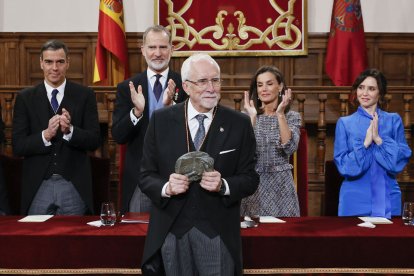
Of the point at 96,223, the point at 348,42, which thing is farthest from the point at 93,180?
the point at 348,42

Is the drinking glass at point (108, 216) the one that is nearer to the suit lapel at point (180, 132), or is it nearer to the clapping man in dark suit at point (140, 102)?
the clapping man in dark suit at point (140, 102)

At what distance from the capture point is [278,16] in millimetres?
7223

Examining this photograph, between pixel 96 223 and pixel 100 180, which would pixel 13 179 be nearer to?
pixel 100 180

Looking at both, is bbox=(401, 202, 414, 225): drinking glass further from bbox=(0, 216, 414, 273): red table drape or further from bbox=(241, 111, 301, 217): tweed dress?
bbox=(241, 111, 301, 217): tweed dress

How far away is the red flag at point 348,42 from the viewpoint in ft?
22.2

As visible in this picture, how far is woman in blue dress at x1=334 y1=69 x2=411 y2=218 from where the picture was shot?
3730 millimetres

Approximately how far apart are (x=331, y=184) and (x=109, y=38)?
3461 millimetres

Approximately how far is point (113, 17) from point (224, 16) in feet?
4.12

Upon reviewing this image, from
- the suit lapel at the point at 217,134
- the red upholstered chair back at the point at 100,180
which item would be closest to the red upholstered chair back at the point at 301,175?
the red upholstered chair back at the point at 100,180

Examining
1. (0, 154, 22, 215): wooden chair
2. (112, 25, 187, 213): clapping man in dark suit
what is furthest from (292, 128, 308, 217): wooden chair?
(0, 154, 22, 215): wooden chair

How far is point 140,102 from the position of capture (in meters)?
3.52

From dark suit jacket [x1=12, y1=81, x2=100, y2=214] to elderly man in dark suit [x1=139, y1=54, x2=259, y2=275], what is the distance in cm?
131

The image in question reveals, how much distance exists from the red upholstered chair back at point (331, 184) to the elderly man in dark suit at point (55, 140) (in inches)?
60.8

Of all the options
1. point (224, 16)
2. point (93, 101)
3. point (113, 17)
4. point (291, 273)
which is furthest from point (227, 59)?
point (291, 273)
